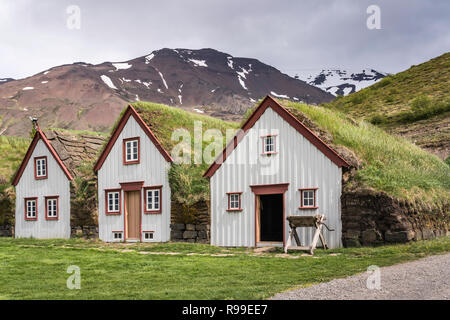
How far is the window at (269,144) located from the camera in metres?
23.6

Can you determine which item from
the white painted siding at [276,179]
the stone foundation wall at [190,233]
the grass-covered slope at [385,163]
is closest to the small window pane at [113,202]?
the stone foundation wall at [190,233]

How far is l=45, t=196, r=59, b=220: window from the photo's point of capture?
32616 millimetres

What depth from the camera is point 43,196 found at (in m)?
33.3

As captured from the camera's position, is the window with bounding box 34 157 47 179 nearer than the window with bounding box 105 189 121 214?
No

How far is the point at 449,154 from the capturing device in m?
38.0

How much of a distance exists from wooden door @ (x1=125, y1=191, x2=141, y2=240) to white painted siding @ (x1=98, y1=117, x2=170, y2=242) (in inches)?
10.6

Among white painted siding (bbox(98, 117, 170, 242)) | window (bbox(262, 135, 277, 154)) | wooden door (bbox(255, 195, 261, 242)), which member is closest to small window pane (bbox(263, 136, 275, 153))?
window (bbox(262, 135, 277, 154))

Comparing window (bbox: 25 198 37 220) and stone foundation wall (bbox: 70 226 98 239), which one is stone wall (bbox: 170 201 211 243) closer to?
stone foundation wall (bbox: 70 226 98 239)

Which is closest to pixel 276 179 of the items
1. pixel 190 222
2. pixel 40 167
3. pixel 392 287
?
pixel 190 222

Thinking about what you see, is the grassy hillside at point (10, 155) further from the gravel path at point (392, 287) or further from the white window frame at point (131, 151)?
the gravel path at point (392, 287)

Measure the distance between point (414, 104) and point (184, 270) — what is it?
41.1 meters

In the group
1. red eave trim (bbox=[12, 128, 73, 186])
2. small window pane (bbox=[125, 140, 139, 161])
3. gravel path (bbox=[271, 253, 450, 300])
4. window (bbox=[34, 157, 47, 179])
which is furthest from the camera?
window (bbox=[34, 157, 47, 179])

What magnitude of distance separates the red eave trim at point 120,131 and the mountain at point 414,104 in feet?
67.9
